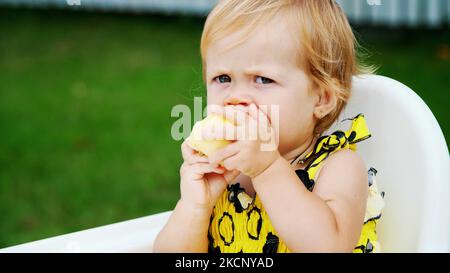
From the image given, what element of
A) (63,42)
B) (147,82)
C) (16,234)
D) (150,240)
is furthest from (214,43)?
(63,42)

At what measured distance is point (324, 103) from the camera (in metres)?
1.07

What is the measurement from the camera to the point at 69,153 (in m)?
2.73

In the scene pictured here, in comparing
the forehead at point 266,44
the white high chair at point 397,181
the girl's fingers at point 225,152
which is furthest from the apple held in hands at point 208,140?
the white high chair at point 397,181

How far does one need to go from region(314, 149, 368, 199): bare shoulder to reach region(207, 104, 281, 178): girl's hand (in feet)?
0.31

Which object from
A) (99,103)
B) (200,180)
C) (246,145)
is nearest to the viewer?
(246,145)

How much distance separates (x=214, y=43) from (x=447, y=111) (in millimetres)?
2043

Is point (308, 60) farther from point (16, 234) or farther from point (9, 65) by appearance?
point (9, 65)

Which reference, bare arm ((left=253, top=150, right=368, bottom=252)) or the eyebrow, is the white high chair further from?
the eyebrow

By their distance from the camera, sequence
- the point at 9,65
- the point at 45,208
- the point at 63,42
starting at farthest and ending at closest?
the point at 63,42, the point at 9,65, the point at 45,208

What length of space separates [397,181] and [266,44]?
34 cm

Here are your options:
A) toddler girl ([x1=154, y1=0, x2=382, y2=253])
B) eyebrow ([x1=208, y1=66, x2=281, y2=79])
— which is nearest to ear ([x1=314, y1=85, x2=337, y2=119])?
toddler girl ([x1=154, y1=0, x2=382, y2=253])

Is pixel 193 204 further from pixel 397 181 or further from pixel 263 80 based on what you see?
pixel 397 181

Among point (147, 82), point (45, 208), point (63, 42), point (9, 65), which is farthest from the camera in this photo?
point (63, 42)

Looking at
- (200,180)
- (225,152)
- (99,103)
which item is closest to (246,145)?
(225,152)
